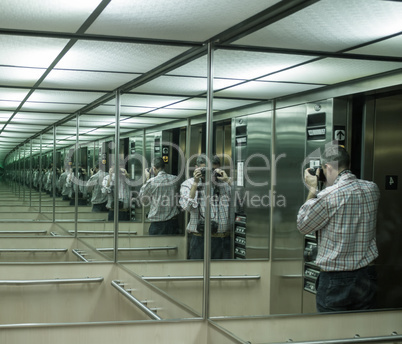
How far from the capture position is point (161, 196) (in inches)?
161

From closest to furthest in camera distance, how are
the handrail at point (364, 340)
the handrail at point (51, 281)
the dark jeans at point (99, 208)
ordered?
the handrail at point (364, 340) → the handrail at point (51, 281) → the dark jeans at point (99, 208)

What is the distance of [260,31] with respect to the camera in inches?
105

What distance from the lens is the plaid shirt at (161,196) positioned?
3.86 m

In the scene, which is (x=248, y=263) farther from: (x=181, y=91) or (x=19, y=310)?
(x=19, y=310)

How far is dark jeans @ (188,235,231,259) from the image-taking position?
3308 millimetres

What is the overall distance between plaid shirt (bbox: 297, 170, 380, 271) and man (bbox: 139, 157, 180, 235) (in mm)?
923

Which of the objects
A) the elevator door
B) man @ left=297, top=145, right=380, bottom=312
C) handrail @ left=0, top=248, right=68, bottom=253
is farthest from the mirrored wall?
handrail @ left=0, top=248, right=68, bottom=253

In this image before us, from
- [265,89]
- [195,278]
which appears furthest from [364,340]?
[265,89]

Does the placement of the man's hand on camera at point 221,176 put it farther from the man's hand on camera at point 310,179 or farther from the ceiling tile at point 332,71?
the ceiling tile at point 332,71

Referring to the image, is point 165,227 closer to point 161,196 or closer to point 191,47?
point 161,196

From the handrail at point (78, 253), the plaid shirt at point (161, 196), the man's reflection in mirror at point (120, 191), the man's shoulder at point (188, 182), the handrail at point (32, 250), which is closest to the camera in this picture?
the man's shoulder at point (188, 182)

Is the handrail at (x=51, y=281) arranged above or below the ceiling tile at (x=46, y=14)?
below

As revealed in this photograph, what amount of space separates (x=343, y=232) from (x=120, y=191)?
7.27ft

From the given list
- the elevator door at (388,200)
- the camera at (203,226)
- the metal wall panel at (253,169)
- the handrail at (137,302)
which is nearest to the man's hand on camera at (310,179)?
the metal wall panel at (253,169)
